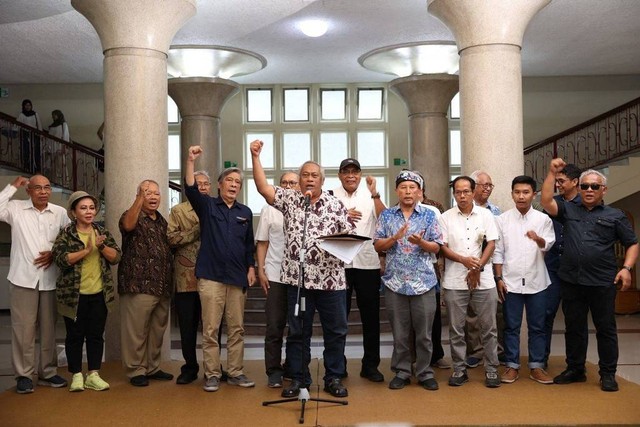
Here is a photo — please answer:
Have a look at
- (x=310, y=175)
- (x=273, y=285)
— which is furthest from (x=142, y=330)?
(x=310, y=175)

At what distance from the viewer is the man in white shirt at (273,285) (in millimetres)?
6164

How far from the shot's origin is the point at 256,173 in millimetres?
5582

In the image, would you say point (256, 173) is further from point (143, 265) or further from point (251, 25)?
point (251, 25)

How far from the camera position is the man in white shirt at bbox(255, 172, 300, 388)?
6.16m

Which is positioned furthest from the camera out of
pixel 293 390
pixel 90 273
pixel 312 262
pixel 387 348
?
pixel 387 348

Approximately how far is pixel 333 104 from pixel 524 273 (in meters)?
11.4

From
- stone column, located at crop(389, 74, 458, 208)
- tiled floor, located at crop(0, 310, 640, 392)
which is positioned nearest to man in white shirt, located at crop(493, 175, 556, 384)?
tiled floor, located at crop(0, 310, 640, 392)

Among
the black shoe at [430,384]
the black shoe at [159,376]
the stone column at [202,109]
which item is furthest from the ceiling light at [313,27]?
the black shoe at [430,384]

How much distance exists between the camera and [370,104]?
17.4 metres

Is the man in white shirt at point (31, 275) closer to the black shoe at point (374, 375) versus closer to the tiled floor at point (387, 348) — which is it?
the tiled floor at point (387, 348)

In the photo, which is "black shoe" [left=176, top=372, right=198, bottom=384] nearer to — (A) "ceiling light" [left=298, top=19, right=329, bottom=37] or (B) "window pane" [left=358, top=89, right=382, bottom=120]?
(A) "ceiling light" [left=298, top=19, right=329, bottom=37]

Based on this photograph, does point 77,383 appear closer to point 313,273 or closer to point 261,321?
point 313,273

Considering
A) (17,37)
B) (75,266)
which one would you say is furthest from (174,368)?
(17,37)

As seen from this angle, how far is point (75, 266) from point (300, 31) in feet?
20.4
